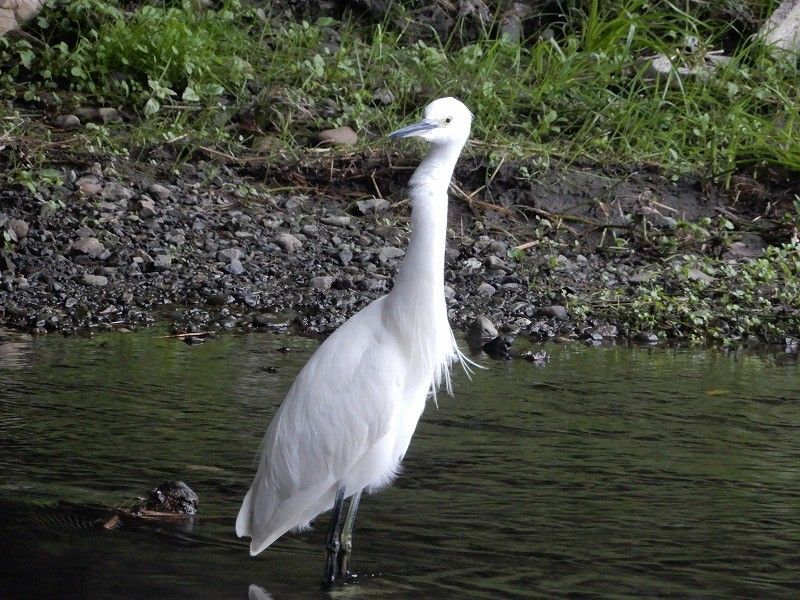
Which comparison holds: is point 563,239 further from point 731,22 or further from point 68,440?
Answer: point 68,440

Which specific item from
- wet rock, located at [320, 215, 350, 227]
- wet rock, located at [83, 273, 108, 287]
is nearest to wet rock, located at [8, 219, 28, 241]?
wet rock, located at [83, 273, 108, 287]

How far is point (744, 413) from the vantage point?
5.23m

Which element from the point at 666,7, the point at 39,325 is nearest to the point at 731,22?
the point at 666,7

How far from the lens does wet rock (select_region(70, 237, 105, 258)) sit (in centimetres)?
662

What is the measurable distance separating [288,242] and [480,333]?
1322mm

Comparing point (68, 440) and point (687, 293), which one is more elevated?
point (687, 293)

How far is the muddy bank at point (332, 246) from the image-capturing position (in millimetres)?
6414

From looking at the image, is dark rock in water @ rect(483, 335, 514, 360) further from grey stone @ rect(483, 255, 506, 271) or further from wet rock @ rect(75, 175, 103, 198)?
wet rock @ rect(75, 175, 103, 198)

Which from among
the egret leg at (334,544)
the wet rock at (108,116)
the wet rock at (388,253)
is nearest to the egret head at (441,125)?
the egret leg at (334,544)

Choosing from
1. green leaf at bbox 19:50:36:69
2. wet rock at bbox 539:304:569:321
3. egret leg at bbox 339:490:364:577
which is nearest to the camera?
egret leg at bbox 339:490:364:577

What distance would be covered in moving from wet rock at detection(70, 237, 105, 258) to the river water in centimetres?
81

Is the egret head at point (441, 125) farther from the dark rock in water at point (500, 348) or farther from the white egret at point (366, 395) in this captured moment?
the dark rock in water at point (500, 348)

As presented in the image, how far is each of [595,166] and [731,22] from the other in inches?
92.4

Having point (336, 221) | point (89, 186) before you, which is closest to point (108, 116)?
point (89, 186)
